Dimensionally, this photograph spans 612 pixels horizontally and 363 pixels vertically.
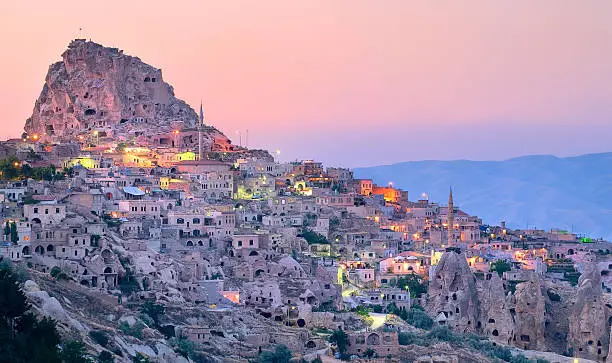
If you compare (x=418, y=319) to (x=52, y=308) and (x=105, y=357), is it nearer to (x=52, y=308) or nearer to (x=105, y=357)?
(x=52, y=308)

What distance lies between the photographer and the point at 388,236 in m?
87.6

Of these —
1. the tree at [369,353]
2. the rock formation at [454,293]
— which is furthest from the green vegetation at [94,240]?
the rock formation at [454,293]

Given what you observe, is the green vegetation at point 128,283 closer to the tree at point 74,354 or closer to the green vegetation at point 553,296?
the tree at point 74,354

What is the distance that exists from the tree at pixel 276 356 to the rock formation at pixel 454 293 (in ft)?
60.2

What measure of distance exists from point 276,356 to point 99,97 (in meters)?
53.1

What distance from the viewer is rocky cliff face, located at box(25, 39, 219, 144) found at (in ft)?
348

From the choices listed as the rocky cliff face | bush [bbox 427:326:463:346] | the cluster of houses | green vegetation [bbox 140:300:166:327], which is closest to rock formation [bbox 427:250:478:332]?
the cluster of houses

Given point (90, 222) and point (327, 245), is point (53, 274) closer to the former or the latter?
point (90, 222)

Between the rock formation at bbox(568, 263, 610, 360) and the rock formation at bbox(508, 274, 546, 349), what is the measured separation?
1.73 metres

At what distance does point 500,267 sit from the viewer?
8462 centimetres

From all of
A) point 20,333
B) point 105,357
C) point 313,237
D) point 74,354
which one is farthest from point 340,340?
point 20,333

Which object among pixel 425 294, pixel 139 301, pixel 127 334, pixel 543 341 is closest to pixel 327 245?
pixel 425 294

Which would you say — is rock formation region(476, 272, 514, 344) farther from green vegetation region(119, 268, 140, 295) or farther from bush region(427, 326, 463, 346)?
green vegetation region(119, 268, 140, 295)

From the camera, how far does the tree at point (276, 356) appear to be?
2266 inches
